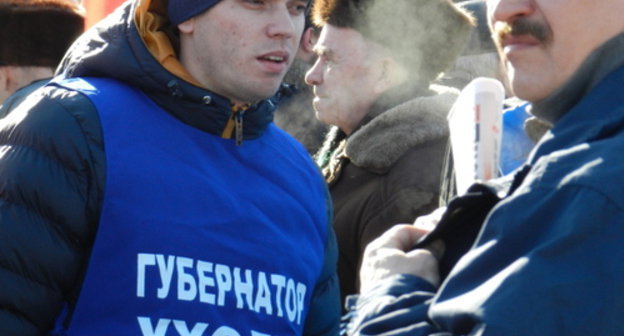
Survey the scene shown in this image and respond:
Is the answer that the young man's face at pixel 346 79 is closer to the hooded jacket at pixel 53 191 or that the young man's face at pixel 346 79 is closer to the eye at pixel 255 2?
the eye at pixel 255 2

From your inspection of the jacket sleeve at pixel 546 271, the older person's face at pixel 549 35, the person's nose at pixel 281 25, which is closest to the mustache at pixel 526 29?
the older person's face at pixel 549 35

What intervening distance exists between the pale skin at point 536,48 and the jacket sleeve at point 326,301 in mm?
1041

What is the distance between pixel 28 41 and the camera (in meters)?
4.74

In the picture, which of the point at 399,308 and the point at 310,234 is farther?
the point at 310,234

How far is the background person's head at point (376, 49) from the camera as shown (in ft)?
14.6

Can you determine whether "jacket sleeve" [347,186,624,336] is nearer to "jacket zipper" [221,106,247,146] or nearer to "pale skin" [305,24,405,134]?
"jacket zipper" [221,106,247,146]

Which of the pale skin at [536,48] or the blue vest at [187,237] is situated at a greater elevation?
the pale skin at [536,48]

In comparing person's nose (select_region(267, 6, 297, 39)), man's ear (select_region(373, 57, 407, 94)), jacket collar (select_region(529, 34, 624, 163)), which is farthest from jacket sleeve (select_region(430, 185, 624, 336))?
man's ear (select_region(373, 57, 407, 94))

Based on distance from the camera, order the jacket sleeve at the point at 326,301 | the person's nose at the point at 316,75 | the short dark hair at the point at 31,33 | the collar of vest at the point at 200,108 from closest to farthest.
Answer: the collar of vest at the point at 200,108
the jacket sleeve at the point at 326,301
the person's nose at the point at 316,75
the short dark hair at the point at 31,33

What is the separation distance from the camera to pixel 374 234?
13.2ft

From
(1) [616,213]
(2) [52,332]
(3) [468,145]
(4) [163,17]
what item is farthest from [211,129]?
(1) [616,213]

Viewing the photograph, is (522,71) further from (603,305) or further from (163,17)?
Result: (163,17)

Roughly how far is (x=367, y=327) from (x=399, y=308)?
0.07 meters

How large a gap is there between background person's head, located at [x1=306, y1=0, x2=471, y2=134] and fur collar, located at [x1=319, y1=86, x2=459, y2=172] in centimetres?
16
